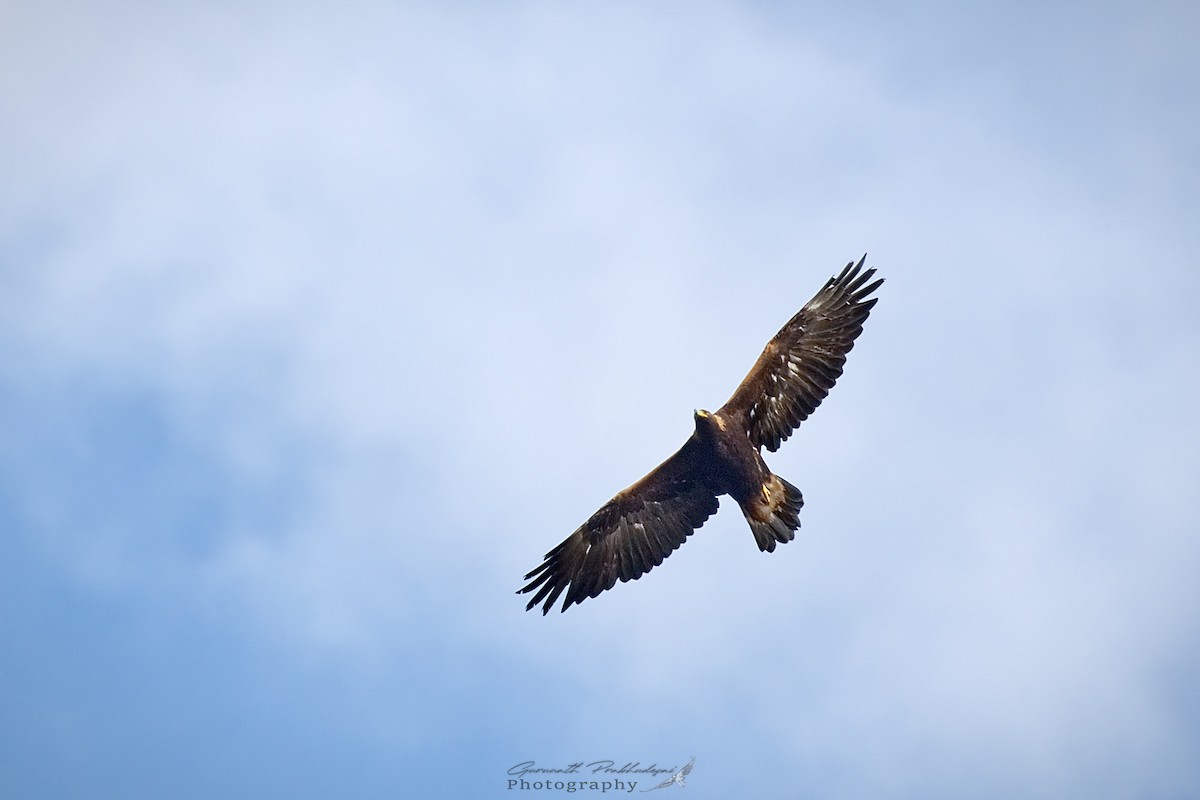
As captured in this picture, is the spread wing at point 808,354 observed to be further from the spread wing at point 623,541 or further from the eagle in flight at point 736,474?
the spread wing at point 623,541

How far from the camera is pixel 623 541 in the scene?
682 inches

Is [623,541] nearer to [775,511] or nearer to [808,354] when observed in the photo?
[775,511]

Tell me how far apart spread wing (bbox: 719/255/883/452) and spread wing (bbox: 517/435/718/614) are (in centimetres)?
146

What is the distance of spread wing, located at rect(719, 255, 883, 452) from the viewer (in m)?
16.5

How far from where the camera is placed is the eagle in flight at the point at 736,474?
16.4 m

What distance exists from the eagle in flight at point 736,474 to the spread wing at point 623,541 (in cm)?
1

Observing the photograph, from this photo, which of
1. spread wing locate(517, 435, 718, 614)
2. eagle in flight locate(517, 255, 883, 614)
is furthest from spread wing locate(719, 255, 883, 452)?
spread wing locate(517, 435, 718, 614)

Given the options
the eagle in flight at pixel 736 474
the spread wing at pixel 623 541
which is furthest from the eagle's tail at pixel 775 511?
the spread wing at pixel 623 541

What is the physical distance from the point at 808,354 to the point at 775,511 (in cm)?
221

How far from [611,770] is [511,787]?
5.41 ft

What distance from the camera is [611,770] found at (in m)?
Result: 18.6

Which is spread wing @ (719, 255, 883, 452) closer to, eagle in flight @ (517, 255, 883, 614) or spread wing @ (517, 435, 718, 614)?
eagle in flight @ (517, 255, 883, 614)

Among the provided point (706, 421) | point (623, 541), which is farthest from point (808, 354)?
point (623, 541)

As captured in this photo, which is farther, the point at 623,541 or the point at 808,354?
the point at 623,541
